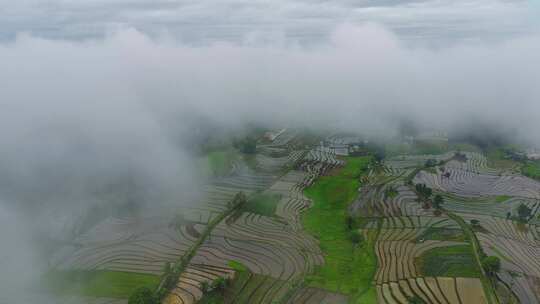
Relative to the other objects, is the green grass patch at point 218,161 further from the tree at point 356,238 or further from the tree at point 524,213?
the tree at point 524,213

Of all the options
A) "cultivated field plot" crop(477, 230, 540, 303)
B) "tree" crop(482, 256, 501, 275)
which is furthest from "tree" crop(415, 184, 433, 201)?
"tree" crop(482, 256, 501, 275)

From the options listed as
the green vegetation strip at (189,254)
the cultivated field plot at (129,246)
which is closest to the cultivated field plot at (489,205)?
the green vegetation strip at (189,254)

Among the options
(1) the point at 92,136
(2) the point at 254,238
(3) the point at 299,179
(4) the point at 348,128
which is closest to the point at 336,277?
(2) the point at 254,238

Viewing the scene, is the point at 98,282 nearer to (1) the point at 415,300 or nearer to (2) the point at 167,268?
(2) the point at 167,268

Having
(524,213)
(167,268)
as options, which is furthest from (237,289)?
(524,213)

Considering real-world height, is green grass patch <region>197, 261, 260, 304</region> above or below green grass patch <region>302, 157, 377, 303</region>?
above

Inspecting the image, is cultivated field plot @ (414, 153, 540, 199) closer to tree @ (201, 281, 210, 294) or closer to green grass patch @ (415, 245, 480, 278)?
green grass patch @ (415, 245, 480, 278)
